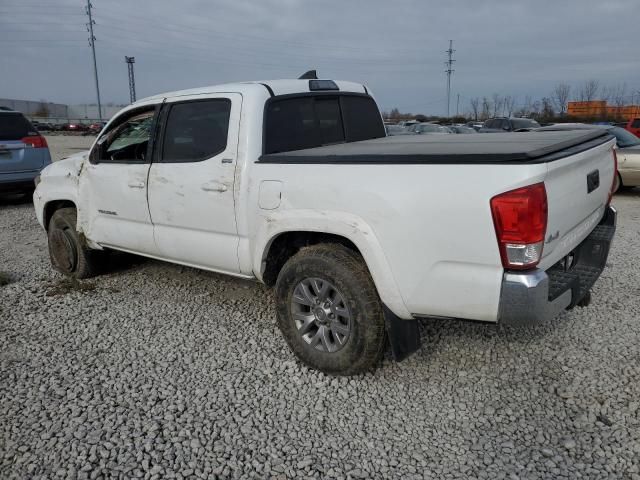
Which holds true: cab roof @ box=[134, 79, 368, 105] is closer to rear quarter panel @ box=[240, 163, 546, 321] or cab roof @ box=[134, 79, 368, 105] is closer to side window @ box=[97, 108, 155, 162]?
side window @ box=[97, 108, 155, 162]

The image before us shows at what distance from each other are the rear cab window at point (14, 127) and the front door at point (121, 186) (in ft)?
18.2

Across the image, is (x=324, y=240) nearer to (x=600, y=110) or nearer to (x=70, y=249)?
(x=70, y=249)

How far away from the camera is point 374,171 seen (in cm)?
298

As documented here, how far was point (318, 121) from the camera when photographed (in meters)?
4.37

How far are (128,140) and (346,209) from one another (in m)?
2.76

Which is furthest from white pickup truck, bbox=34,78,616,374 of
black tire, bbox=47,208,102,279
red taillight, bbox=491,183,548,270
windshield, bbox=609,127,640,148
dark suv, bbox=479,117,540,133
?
dark suv, bbox=479,117,540,133

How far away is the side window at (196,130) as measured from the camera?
155 inches

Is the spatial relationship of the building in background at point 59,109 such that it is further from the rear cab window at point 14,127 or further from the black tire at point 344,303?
the black tire at point 344,303

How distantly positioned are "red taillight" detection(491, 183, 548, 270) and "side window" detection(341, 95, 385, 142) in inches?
92.3

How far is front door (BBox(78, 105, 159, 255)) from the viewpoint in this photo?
4523 mm

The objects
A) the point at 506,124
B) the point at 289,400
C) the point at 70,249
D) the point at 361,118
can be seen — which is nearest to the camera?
the point at 289,400

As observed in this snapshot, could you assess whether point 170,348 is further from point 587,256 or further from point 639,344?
point 639,344

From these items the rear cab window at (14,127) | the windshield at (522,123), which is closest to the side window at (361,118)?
the rear cab window at (14,127)

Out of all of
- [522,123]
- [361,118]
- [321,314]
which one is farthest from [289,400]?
[522,123]
